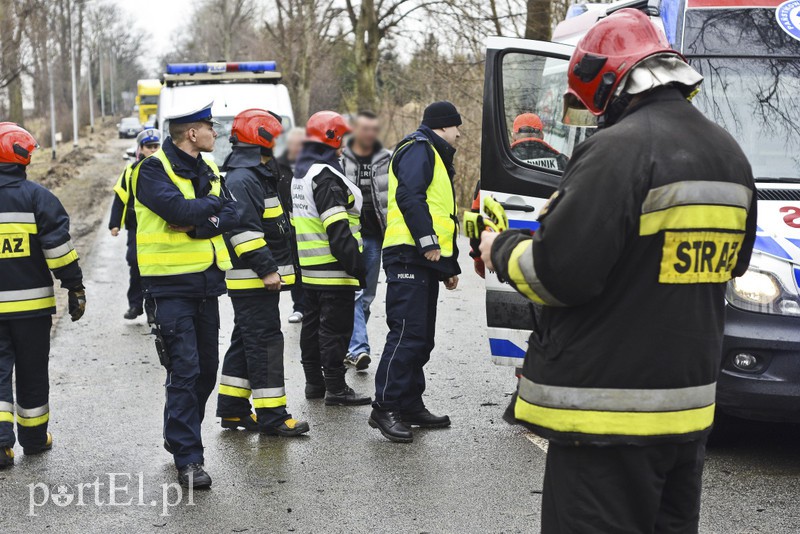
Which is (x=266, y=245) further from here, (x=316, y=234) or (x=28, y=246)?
(x=28, y=246)

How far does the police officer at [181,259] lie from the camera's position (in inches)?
208

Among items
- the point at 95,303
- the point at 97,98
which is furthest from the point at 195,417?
the point at 97,98

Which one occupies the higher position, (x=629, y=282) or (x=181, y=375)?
(x=629, y=282)

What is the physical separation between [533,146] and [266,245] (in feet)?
5.65

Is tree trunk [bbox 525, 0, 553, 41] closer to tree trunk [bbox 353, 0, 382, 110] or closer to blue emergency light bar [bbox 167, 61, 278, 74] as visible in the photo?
blue emergency light bar [bbox 167, 61, 278, 74]

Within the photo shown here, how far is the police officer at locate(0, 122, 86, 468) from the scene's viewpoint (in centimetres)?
564

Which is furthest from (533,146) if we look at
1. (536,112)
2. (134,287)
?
(134,287)

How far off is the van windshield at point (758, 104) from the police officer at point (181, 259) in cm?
Result: 292

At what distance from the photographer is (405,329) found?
5.99 m

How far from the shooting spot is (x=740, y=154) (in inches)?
108

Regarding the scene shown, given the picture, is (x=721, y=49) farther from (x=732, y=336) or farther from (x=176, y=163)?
(x=176, y=163)

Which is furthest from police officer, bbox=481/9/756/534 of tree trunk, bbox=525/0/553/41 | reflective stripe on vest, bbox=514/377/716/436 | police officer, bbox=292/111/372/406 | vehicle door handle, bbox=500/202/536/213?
tree trunk, bbox=525/0/553/41

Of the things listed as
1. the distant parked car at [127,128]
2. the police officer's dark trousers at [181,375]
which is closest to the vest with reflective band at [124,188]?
the police officer's dark trousers at [181,375]

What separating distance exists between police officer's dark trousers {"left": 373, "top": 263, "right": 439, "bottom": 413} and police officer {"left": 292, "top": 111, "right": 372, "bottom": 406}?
562mm
